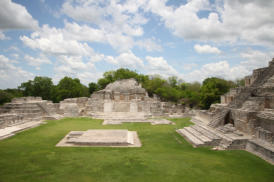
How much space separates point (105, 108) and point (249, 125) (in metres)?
17.2

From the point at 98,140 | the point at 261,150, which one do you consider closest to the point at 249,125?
the point at 261,150

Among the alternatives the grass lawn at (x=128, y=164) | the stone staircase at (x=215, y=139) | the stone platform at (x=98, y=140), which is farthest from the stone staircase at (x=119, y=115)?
the grass lawn at (x=128, y=164)

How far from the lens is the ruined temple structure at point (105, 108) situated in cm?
1956

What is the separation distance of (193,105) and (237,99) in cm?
2776

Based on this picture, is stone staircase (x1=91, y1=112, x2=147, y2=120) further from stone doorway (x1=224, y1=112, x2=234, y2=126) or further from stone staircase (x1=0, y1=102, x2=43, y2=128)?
stone doorway (x1=224, y1=112, x2=234, y2=126)

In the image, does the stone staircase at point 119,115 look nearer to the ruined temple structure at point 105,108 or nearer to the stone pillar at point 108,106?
the ruined temple structure at point 105,108

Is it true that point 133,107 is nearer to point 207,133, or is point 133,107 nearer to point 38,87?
point 207,133

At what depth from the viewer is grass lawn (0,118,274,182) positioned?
274 inches

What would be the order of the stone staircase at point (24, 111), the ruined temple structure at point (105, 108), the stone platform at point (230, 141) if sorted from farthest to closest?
1. the ruined temple structure at point (105, 108)
2. the stone staircase at point (24, 111)
3. the stone platform at point (230, 141)

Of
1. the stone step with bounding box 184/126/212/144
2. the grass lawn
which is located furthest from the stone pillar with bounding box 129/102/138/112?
the grass lawn

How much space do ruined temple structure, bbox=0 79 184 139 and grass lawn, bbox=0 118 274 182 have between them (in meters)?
8.37

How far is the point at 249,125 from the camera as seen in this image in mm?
10641

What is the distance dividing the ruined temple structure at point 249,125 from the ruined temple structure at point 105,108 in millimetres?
6424

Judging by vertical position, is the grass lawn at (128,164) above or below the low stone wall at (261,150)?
below
